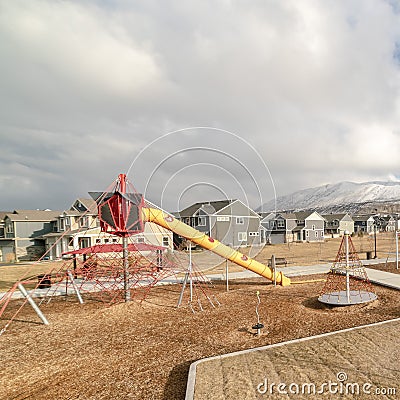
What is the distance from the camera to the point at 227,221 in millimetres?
41281

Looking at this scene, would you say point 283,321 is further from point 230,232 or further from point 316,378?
point 230,232

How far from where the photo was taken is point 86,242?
106ft

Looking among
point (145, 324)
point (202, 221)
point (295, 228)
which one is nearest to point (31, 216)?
point (202, 221)

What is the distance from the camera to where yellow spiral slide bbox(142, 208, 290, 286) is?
42.7 feet

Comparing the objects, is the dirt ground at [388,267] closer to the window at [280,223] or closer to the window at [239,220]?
the window at [239,220]

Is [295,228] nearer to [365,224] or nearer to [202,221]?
[202,221]

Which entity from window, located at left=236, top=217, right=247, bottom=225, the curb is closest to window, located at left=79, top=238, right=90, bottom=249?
window, located at left=236, top=217, right=247, bottom=225

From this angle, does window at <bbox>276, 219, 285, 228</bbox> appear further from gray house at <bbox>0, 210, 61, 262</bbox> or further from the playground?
gray house at <bbox>0, 210, 61, 262</bbox>

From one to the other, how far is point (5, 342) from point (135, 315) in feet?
14.1

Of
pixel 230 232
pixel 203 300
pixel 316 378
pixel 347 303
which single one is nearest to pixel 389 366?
pixel 316 378

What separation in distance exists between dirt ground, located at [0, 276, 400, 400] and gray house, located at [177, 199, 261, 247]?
2518cm

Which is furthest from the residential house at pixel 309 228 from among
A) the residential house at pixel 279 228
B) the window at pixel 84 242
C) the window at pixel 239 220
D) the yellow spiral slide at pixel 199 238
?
the yellow spiral slide at pixel 199 238

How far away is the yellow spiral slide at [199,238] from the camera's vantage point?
13008mm

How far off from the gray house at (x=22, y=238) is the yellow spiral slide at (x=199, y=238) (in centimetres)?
3137
